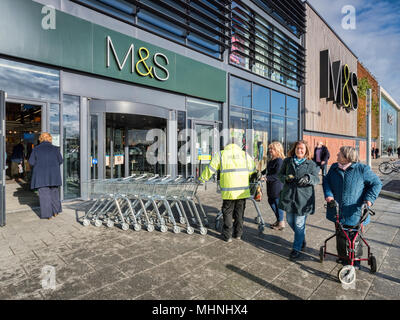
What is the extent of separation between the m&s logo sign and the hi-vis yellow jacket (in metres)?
4.99

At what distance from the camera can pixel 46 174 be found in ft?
17.6

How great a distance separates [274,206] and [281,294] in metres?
2.46

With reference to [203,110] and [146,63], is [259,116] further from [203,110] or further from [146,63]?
[146,63]

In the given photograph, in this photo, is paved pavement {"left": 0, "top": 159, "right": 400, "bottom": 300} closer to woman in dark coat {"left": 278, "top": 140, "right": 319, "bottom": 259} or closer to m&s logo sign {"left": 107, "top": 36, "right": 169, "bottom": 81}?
woman in dark coat {"left": 278, "top": 140, "right": 319, "bottom": 259}

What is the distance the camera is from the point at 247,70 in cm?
1194

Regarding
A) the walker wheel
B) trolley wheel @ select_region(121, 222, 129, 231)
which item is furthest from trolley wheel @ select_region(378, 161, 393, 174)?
trolley wheel @ select_region(121, 222, 129, 231)

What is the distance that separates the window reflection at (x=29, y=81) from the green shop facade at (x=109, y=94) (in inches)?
0.8

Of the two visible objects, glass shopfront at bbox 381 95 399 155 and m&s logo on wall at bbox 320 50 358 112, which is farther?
glass shopfront at bbox 381 95 399 155

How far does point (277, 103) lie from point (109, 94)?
33.4 feet

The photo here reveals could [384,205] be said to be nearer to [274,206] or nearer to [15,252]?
[274,206]

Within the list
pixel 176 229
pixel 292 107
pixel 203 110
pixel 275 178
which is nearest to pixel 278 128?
pixel 292 107

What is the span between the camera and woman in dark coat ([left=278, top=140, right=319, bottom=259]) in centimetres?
344
